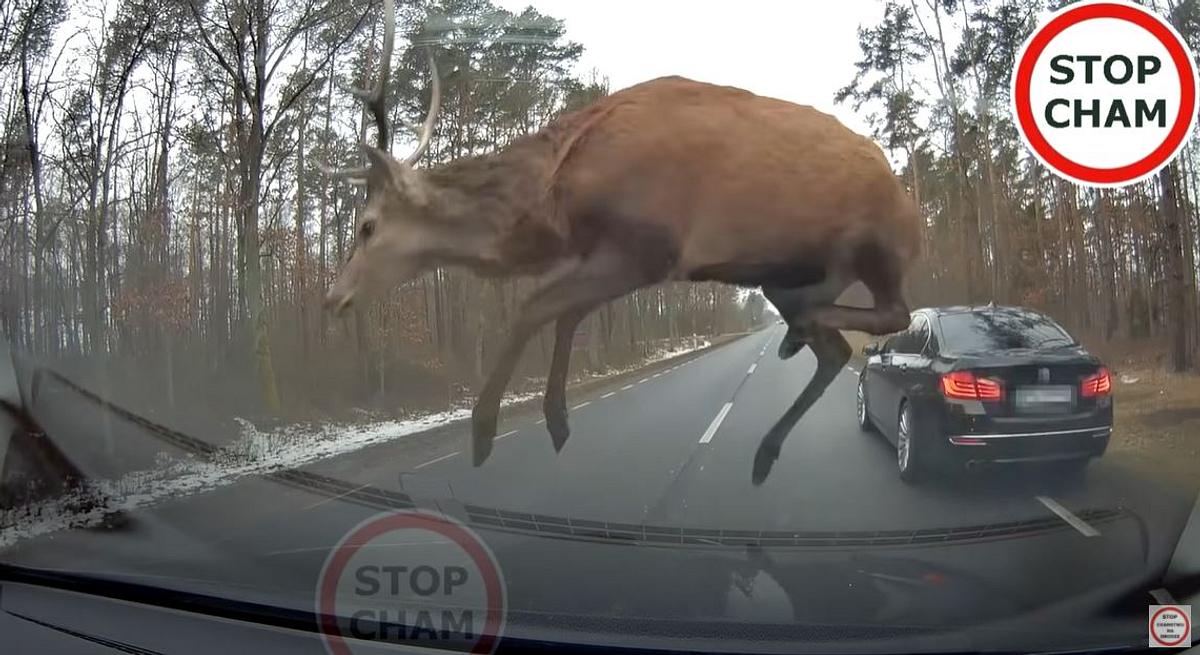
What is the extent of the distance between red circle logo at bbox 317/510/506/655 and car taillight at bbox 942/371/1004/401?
7.20 feet

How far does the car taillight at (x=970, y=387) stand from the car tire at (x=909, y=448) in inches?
12.4

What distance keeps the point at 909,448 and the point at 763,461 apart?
897 mm

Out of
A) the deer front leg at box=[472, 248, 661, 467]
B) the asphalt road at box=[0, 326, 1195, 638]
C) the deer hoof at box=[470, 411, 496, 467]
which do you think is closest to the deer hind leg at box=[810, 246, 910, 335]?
the asphalt road at box=[0, 326, 1195, 638]

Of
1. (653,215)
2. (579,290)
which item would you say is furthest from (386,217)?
(653,215)

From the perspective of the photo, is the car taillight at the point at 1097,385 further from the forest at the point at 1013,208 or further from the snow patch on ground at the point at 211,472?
the snow patch on ground at the point at 211,472

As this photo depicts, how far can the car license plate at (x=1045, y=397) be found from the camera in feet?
10.2

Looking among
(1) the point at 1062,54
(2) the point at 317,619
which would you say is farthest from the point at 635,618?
→ (1) the point at 1062,54

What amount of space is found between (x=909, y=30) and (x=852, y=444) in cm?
209

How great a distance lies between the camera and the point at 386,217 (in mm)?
2939

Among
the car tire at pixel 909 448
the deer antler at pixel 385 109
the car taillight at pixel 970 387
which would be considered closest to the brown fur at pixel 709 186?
the deer antler at pixel 385 109

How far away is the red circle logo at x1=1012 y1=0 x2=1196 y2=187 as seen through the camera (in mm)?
2875

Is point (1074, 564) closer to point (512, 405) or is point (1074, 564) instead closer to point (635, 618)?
point (635, 618)

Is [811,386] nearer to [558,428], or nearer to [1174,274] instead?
[558,428]

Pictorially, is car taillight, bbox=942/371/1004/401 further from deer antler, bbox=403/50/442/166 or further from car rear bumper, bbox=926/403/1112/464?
deer antler, bbox=403/50/442/166
